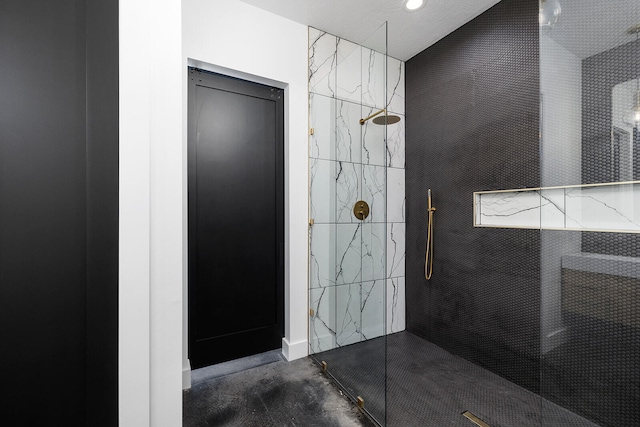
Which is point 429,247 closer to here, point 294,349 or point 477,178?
point 477,178

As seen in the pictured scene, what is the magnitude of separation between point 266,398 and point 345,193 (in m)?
1.43

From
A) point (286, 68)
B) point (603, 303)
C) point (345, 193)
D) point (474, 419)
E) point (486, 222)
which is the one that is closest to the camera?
point (603, 303)

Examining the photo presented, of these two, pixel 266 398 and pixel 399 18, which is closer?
pixel 266 398

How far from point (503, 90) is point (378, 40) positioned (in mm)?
1018

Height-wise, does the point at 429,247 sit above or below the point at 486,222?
below

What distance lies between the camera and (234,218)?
2.15 m

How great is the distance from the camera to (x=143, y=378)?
0.82 m

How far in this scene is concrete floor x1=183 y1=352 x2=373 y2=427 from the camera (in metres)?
1.54

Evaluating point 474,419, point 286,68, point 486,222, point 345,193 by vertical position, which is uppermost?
point 286,68

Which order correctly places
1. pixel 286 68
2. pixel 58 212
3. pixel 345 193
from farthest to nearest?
pixel 286 68, pixel 345 193, pixel 58 212

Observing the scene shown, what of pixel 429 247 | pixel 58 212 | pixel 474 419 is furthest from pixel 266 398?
pixel 429 247

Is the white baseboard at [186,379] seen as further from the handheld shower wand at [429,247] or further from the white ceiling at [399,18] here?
the white ceiling at [399,18]

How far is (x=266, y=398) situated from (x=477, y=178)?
2179mm

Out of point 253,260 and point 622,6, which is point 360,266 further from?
point 622,6
